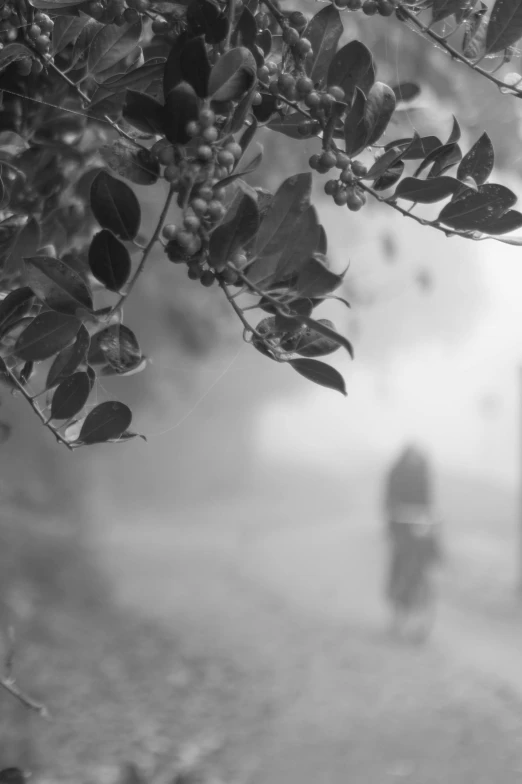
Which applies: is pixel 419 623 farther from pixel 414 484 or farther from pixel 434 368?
pixel 434 368

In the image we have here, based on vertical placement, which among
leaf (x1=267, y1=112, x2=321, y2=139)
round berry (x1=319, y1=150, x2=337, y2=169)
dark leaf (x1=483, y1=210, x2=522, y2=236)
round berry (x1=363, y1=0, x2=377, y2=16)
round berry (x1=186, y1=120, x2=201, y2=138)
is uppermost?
round berry (x1=363, y1=0, x2=377, y2=16)

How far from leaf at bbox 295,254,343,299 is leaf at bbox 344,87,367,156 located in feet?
0.24

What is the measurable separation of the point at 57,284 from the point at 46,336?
35 millimetres

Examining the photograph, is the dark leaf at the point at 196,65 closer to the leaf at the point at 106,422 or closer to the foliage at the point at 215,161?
the foliage at the point at 215,161

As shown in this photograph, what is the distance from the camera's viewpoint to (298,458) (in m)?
1.70

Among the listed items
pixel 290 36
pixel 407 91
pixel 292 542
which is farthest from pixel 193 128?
pixel 292 542

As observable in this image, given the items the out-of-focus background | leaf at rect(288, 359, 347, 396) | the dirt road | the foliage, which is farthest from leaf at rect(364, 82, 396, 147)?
the dirt road

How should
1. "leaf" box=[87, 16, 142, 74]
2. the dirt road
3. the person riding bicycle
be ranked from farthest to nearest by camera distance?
the person riding bicycle < the dirt road < "leaf" box=[87, 16, 142, 74]

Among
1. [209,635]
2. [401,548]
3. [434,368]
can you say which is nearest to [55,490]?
[209,635]

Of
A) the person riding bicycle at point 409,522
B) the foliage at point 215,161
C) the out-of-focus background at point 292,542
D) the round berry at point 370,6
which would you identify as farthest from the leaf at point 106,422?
the person riding bicycle at point 409,522

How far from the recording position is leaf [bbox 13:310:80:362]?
32cm

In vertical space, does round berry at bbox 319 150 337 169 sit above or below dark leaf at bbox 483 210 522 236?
above

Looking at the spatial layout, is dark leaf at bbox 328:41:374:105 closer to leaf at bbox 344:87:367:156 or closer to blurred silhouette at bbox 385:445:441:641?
leaf at bbox 344:87:367:156

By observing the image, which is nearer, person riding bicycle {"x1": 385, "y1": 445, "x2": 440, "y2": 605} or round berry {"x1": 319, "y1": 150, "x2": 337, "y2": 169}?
round berry {"x1": 319, "y1": 150, "x2": 337, "y2": 169}
